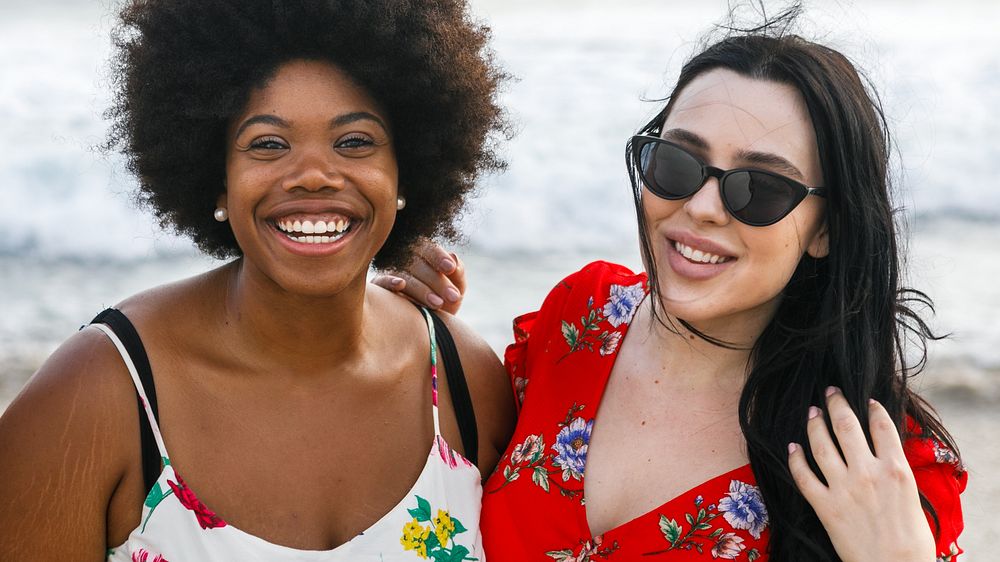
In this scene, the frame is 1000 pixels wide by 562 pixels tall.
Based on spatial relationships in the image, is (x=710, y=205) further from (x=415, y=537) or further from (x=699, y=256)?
(x=415, y=537)

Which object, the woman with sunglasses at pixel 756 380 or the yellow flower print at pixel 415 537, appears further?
the yellow flower print at pixel 415 537

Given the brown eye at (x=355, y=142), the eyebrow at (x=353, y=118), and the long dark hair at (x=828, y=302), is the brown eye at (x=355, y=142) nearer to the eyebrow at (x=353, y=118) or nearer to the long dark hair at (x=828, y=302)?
the eyebrow at (x=353, y=118)

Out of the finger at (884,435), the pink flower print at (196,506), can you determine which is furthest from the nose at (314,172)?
the finger at (884,435)

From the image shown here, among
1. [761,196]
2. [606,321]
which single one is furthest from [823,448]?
[606,321]

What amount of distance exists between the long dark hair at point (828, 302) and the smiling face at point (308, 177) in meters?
0.75

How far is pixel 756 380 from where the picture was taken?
2.95m

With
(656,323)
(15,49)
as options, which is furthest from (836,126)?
(15,49)

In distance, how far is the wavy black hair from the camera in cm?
276

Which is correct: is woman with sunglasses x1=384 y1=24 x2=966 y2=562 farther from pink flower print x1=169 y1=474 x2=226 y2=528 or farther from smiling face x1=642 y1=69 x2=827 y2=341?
pink flower print x1=169 y1=474 x2=226 y2=528

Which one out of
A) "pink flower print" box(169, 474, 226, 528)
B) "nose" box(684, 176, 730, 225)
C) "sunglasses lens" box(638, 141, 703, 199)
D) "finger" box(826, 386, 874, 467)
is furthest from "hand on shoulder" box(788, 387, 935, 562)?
"pink flower print" box(169, 474, 226, 528)

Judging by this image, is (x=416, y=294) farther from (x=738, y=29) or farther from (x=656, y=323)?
(x=738, y=29)

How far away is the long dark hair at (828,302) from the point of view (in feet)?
8.94

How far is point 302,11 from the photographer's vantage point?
275 centimetres

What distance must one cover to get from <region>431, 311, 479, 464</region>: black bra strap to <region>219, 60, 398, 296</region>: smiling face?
1.64 feet
